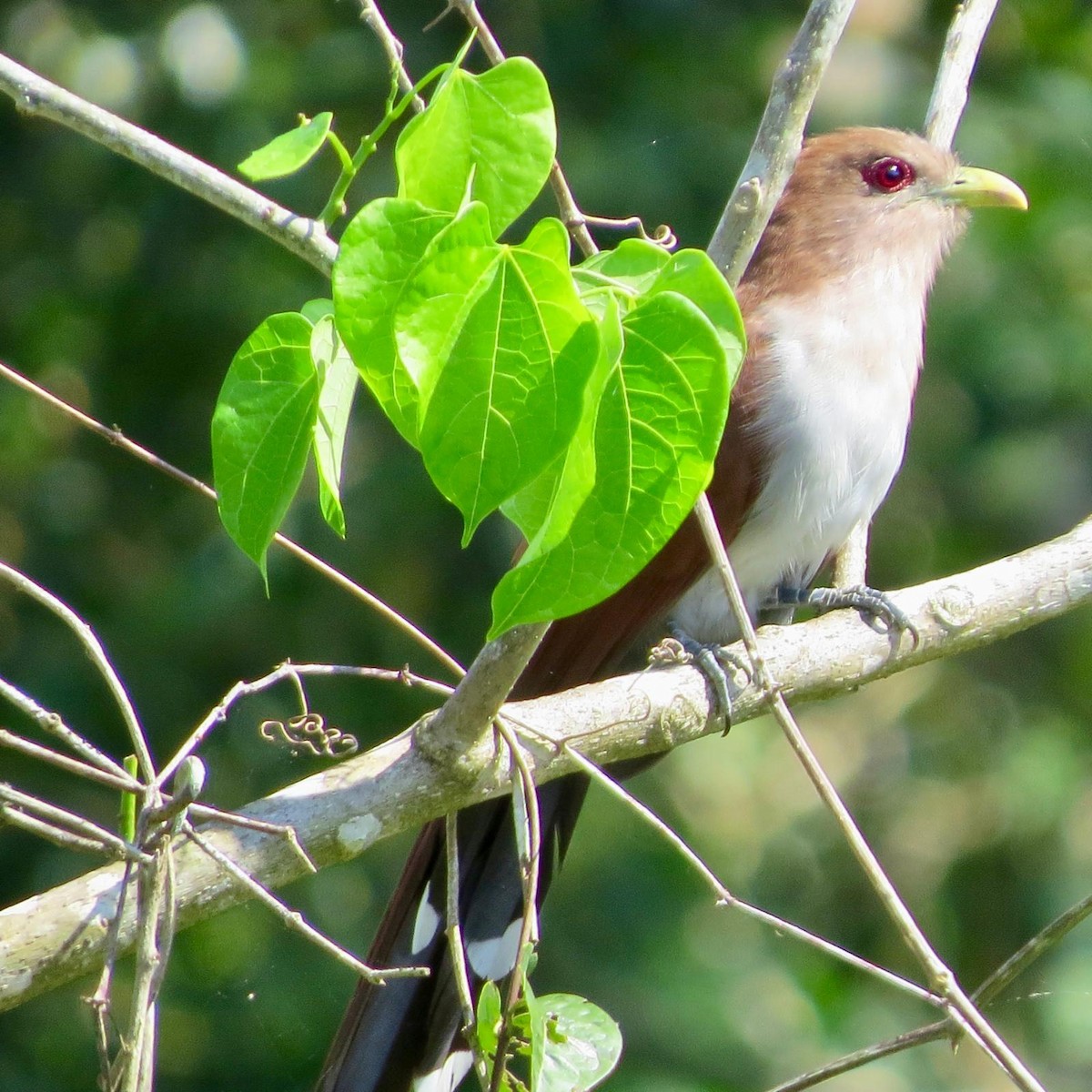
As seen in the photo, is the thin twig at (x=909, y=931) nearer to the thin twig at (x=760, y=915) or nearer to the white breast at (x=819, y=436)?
the thin twig at (x=760, y=915)

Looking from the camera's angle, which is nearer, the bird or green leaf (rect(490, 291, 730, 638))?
green leaf (rect(490, 291, 730, 638))

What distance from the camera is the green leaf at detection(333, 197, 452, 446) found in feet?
4.22

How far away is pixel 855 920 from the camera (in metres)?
4.95

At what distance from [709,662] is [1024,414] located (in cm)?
232

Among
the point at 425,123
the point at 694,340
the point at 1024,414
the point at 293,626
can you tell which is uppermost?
the point at 425,123

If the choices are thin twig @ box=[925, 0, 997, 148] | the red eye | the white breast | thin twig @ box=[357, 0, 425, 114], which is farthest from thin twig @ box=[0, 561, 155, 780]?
the red eye

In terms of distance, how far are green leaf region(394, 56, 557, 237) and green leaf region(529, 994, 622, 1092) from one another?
0.93 meters

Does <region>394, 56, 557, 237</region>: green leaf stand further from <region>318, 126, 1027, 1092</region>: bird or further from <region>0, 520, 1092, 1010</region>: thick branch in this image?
<region>318, 126, 1027, 1092</region>: bird

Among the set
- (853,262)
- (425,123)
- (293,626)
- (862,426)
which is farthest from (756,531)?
(425,123)

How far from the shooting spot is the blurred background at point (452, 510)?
13.5 feet

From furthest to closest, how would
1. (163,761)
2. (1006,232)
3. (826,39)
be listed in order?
(1006,232)
(163,761)
(826,39)

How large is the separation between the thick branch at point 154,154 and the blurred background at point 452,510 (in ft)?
7.75

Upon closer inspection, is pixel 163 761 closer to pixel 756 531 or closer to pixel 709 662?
pixel 756 531

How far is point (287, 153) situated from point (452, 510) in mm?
2926
